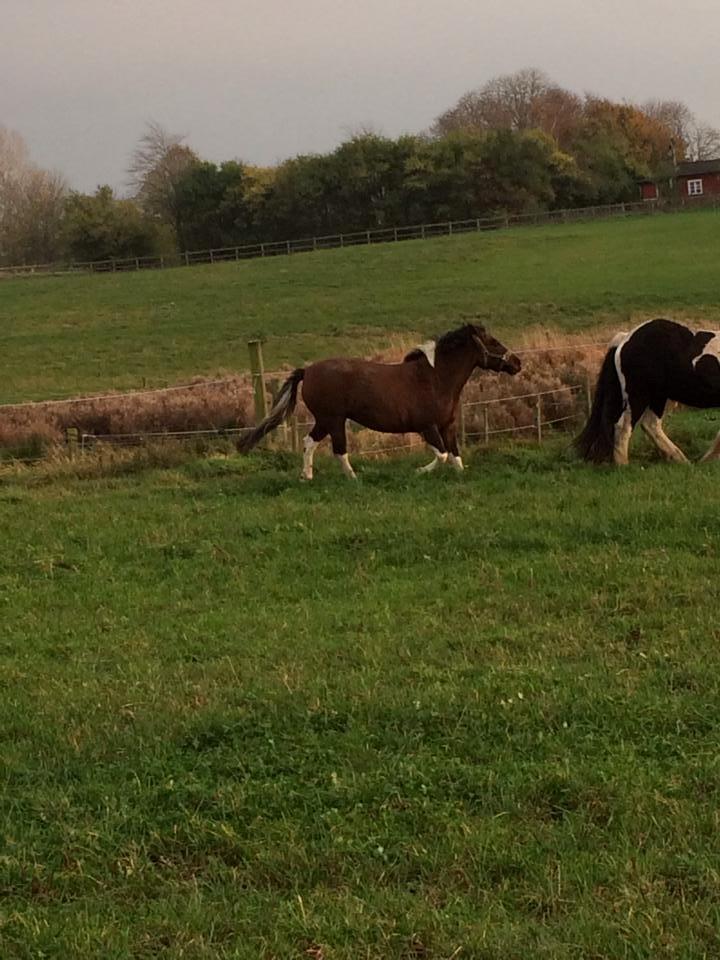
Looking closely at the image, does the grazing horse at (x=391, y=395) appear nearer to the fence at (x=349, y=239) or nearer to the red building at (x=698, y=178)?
the fence at (x=349, y=239)

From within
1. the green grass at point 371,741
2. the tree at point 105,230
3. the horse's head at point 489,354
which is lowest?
the green grass at point 371,741

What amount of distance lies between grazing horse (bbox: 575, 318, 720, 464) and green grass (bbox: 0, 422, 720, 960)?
7.99ft

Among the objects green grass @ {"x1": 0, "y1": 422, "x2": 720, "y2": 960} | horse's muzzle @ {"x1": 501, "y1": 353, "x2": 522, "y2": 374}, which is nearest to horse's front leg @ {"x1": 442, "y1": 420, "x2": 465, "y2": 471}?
horse's muzzle @ {"x1": 501, "y1": 353, "x2": 522, "y2": 374}

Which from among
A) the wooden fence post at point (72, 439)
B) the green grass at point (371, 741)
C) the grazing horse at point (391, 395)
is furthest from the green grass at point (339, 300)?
the green grass at point (371, 741)

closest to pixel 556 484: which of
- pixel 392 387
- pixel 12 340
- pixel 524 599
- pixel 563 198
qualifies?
pixel 392 387

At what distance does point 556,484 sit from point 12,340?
27.5 metres

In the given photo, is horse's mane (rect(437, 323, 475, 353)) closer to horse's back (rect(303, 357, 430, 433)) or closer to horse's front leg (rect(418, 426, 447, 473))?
horse's back (rect(303, 357, 430, 433))

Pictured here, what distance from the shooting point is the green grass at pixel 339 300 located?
26.3 m

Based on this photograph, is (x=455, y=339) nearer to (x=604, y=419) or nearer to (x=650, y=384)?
(x=604, y=419)

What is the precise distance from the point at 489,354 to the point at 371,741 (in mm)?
7749

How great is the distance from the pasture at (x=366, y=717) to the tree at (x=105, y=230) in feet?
204

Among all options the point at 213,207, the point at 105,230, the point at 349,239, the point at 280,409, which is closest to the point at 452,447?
the point at 280,409

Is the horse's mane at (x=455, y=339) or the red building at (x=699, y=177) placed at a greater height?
the red building at (x=699, y=177)

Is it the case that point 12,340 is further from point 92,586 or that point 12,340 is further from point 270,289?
point 92,586
